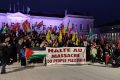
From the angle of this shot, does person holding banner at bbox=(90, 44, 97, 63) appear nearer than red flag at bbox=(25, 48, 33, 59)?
No

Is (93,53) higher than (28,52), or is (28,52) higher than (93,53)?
(28,52)

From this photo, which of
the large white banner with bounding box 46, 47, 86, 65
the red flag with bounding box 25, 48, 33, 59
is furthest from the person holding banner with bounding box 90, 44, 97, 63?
the red flag with bounding box 25, 48, 33, 59

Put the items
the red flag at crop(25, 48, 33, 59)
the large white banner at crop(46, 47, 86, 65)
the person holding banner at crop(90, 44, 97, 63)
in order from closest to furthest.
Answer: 1. the red flag at crop(25, 48, 33, 59)
2. the large white banner at crop(46, 47, 86, 65)
3. the person holding banner at crop(90, 44, 97, 63)

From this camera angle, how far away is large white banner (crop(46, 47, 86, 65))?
1855 centimetres

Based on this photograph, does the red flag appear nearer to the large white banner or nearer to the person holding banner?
the large white banner

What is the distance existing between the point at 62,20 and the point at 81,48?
59.8 metres

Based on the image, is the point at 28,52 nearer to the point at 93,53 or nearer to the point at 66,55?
the point at 66,55

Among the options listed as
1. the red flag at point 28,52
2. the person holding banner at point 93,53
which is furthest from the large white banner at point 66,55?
the red flag at point 28,52

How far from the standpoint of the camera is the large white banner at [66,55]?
18.5m

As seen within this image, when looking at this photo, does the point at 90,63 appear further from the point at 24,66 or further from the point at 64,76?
the point at 64,76

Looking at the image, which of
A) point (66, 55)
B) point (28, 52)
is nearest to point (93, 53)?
point (66, 55)

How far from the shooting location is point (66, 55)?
743 inches

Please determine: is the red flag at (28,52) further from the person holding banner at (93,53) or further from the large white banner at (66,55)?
the person holding banner at (93,53)

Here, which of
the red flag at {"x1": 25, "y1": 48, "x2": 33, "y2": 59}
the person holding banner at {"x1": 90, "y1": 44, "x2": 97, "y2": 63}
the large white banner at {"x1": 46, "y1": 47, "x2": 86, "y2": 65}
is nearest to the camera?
the red flag at {"x1": 25, "y1": 48, "x2": 33, "y2": 59}
